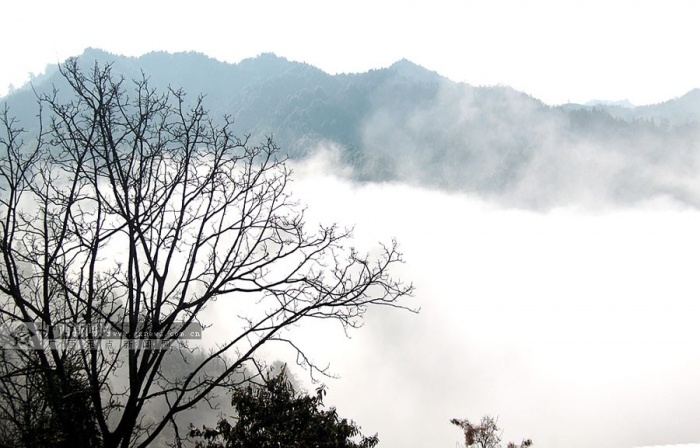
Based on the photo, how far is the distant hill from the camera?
14938 centimetres

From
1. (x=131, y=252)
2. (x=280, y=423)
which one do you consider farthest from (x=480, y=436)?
(x=131, y=252)

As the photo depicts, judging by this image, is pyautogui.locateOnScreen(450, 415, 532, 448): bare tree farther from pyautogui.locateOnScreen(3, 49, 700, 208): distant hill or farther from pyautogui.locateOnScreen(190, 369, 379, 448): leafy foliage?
pyautogui.locateOnScreen(3, 49, 700, 208): distant hill

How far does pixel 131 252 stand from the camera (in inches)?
151

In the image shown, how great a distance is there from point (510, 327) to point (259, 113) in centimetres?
11894

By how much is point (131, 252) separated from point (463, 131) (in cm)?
16409

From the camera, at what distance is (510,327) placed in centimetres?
17412

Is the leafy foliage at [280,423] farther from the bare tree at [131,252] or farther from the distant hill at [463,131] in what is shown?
the distant hill at [463,131]

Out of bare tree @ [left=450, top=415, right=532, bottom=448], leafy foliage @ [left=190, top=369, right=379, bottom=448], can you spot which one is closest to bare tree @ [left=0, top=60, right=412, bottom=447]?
leafy foliage @ [left=190, top=369, right=379, bottom=448]

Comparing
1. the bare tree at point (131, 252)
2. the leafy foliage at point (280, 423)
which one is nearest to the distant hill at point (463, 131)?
the leafy foliage at point (280, 423)

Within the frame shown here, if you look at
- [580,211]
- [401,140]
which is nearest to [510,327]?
[580,211]

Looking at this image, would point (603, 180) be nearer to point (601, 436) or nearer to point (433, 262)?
point (433, 262)

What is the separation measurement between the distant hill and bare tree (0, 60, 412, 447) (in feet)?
458

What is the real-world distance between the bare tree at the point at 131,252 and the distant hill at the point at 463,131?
139607 millimetres

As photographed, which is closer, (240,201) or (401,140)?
(240,201)
